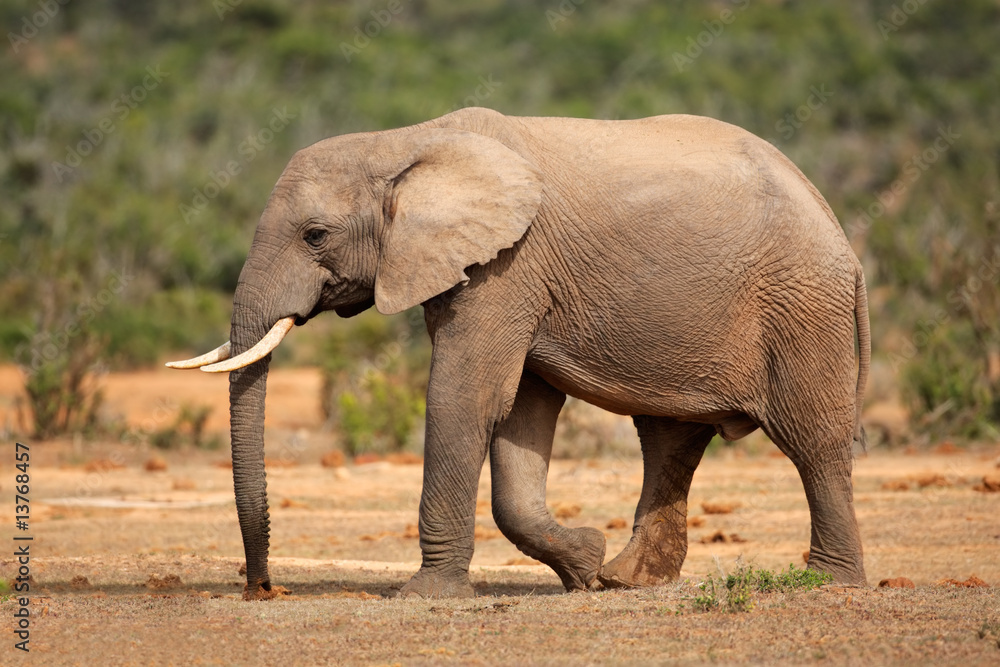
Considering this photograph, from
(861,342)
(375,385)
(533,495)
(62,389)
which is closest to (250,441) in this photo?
(533,495)

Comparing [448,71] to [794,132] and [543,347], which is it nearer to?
[794,132]

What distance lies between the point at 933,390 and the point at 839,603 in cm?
889

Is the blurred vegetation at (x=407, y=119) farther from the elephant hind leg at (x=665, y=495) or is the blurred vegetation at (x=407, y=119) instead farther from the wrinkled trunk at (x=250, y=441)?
the wrinkled trunk at (x=250, y=441)

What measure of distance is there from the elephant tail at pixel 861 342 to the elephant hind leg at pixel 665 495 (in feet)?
2.83

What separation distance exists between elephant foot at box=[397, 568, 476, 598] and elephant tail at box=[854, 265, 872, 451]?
7.66 feet

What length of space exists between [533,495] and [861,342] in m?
2.05

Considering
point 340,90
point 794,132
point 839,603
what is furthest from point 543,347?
point 340,90

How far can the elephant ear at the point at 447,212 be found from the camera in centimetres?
696

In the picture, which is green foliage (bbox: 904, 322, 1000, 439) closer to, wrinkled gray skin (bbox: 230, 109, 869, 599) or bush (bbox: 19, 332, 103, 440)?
wrinkled gray skin (bbox: 230, 109, 869, 599)

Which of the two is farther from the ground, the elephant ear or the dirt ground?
the elephant ear

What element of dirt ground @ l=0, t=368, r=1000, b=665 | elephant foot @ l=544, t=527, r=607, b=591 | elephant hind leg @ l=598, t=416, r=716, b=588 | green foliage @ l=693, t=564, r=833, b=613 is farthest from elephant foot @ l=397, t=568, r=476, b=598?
green foliage @ l=693, t=564, r=833, b=613

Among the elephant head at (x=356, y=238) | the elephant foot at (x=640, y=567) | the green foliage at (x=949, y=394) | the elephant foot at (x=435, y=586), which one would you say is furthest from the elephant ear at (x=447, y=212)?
the green foliage at (x=949, y=394)

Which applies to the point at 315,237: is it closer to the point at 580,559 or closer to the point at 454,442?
the point at 454,442

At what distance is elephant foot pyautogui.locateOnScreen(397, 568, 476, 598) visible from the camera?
7.15 metres
